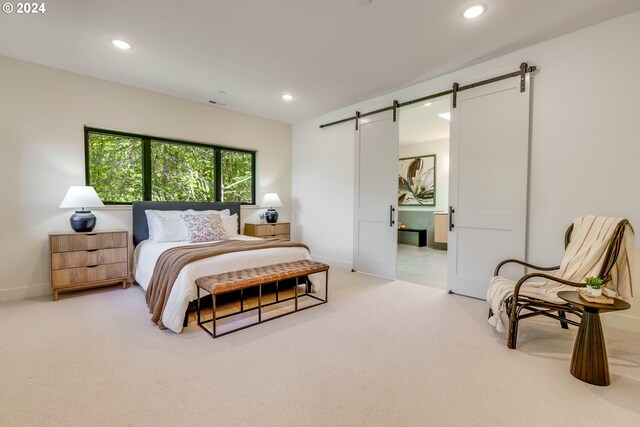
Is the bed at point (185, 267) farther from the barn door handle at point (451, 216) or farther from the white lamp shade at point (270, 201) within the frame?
the barn door handle at point (451, 216)

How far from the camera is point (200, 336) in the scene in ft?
8.07

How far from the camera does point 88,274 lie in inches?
138

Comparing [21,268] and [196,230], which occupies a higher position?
[196,230]

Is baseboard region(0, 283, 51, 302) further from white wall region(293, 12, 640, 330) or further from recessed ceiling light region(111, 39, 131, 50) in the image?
white wall region(293, 12, 640, 330)

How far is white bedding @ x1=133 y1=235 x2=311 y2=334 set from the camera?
8.25ft

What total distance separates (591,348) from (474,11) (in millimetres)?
2685

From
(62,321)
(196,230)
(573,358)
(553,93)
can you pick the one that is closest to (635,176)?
(553,93)

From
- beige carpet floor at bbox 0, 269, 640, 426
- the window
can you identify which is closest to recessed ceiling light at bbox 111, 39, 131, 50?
the window

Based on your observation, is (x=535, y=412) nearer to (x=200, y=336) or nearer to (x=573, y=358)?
(x=573, y=358)

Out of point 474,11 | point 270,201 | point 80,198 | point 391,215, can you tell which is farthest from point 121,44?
point 391,215

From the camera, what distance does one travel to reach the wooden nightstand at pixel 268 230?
16.8ft

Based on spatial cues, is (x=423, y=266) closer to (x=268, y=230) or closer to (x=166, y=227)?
(x=268, y=230)

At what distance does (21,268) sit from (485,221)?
216 inches

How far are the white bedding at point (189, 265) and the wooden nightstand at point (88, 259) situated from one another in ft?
0.71
